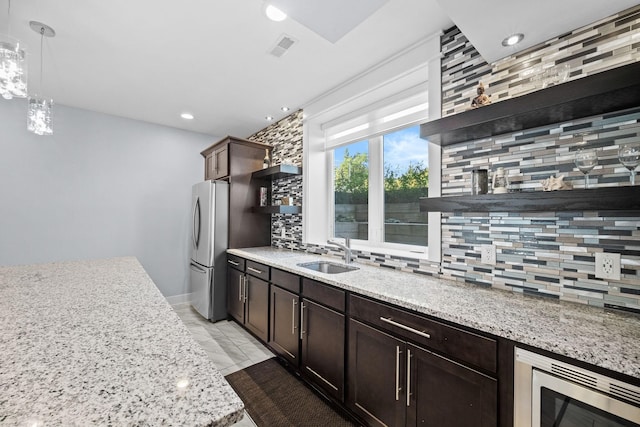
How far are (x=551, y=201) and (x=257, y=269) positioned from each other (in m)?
2.43

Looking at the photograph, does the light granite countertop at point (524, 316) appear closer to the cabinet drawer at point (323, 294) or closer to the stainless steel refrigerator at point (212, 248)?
the cabinet drawer at point (323, 294)

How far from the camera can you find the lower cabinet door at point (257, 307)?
8.89 ft

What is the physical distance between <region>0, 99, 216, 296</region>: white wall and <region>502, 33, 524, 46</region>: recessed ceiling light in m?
4.09

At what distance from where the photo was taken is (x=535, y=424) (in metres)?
1.03

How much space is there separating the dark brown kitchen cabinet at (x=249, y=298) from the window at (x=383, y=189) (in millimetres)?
1048

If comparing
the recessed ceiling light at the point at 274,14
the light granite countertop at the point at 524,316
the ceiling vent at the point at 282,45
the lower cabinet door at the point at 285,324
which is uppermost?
the ceiling vent at the point at 282,45

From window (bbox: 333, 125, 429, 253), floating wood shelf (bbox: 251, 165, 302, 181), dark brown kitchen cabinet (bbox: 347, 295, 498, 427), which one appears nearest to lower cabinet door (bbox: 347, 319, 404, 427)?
dark brown kitchen cabinet (bbox: 347, 295, 498, 427)

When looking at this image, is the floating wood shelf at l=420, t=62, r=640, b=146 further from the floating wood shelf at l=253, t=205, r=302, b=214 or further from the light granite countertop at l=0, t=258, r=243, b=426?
the floating wood shelf at l=253, t=205, r=302, b=214

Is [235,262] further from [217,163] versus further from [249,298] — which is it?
[217,163]

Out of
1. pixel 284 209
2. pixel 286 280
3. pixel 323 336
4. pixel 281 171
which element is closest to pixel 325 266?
pixel 286 280

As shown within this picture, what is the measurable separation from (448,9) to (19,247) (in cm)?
459

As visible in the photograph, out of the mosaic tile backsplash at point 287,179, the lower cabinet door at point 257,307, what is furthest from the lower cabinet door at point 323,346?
the mosaic tile backsplash at point 287,179

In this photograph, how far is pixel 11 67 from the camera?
160 cm

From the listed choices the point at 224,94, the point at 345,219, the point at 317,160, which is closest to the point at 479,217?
the point at 345,219
